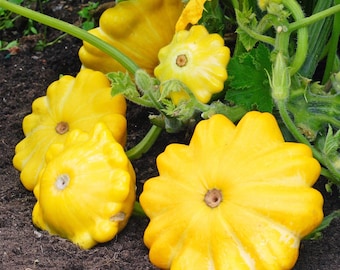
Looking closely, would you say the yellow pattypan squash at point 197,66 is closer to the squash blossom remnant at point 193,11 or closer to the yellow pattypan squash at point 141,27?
the squash blossom remnant at point 193,11

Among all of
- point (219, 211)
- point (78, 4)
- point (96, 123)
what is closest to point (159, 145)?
point (96, 123)

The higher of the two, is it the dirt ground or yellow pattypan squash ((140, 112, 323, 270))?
yellow pattypan squash ((140, 112, 323, 270))

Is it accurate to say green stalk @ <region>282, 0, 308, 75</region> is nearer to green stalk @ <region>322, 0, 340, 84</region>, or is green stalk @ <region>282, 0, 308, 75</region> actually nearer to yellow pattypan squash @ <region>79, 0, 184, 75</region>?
green stalk @ <region>322, 0, 340, 84</region>

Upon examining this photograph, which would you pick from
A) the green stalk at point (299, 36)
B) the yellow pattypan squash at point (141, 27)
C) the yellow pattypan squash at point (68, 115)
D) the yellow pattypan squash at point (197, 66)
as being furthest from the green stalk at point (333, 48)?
the yellow pattypan squash at point (68, 115)

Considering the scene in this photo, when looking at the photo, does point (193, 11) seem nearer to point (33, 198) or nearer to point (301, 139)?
point (301, 139)

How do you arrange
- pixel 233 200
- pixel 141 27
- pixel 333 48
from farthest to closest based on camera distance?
1. pixel 141 27
2. pixel 333 48
3. pixel 233 200

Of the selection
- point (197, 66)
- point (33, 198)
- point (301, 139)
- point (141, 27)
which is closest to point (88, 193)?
point (33, 198)

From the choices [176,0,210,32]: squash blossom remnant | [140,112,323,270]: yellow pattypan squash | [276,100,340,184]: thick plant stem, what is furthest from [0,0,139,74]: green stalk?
[276,100,340,184]: thick plant stem
